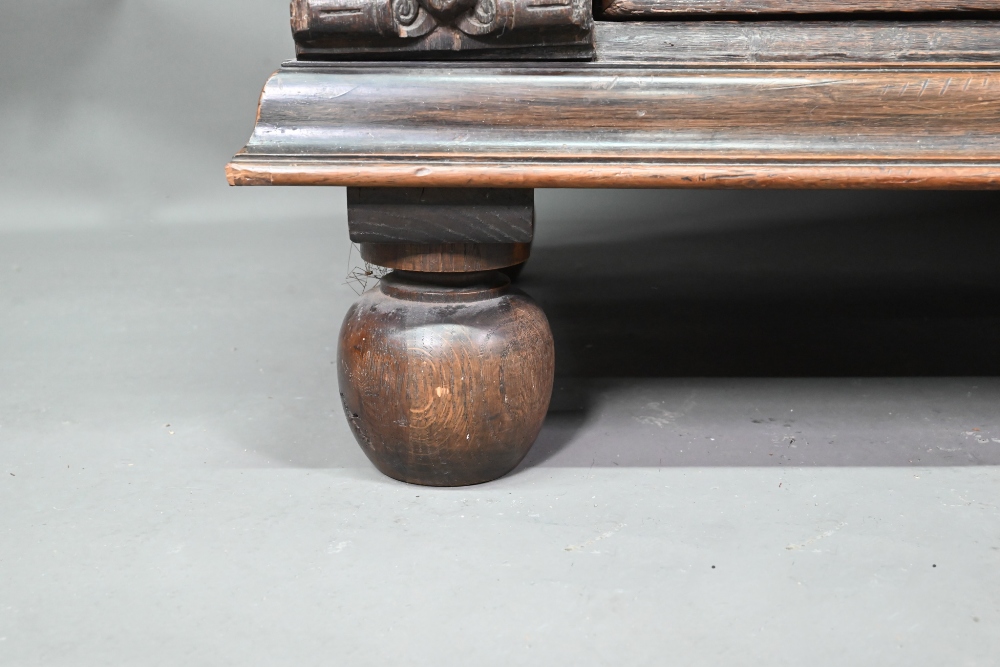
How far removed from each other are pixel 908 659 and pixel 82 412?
1.13 meters

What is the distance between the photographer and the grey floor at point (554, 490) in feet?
3.35

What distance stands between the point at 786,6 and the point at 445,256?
1.49 feet

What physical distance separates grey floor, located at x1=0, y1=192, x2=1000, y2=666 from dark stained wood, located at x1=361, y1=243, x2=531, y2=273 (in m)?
0.27

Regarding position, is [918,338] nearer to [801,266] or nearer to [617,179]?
[801,266]

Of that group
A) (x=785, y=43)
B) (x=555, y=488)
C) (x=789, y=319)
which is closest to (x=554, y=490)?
(x=555, y=488)

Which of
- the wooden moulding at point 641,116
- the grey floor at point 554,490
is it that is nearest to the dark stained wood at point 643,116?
the wooden moulding at point 641,116

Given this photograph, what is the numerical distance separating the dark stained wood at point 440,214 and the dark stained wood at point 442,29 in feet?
0.48

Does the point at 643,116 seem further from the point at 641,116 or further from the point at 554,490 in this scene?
the point at 554,490

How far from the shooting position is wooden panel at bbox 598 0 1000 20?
46.0 inches

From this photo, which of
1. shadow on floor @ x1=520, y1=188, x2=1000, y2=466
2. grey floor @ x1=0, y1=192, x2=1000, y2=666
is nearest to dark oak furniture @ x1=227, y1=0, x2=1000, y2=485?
grey floor @ x1=0, y1=192, x2=1000, y2=666

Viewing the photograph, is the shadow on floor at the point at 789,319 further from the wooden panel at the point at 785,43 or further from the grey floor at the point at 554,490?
the wooden panel at the point at 785,43

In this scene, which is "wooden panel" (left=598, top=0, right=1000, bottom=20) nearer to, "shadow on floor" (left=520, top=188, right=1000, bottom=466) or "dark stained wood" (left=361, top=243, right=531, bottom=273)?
"dark stained wood" (left=361, top=243, right=531, bottom=273)

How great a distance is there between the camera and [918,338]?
1.84 meters

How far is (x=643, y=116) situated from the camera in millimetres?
1165
